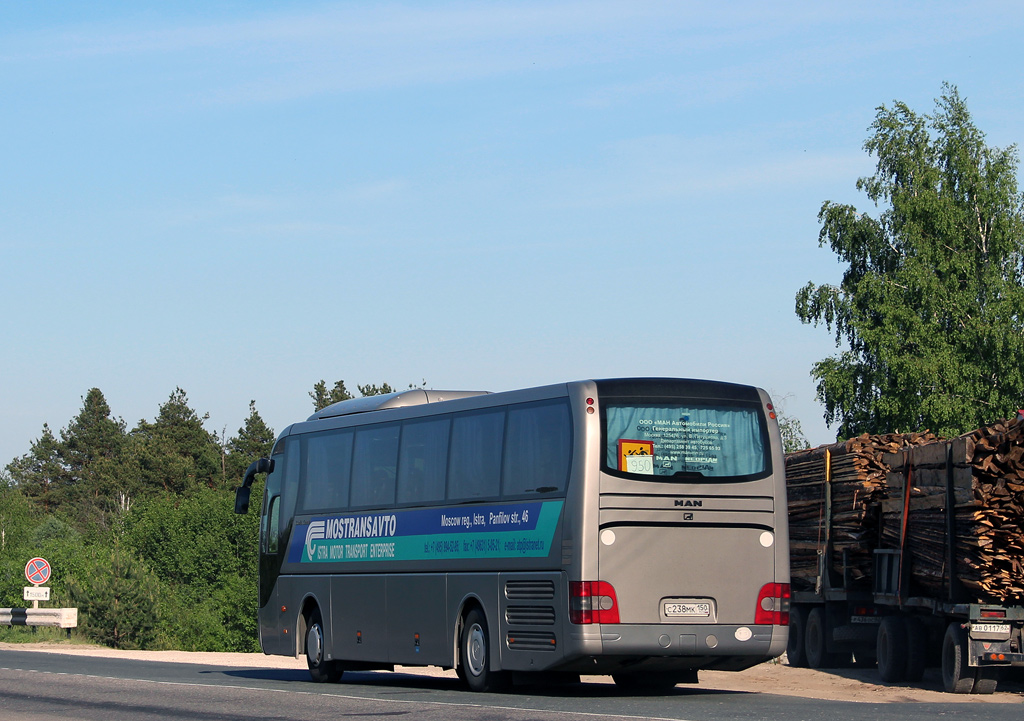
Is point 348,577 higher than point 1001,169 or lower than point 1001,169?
lower

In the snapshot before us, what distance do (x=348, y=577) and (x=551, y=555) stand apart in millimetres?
4790

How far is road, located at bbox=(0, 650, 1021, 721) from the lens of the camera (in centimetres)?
1329

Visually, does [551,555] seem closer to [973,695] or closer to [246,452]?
[973,695]

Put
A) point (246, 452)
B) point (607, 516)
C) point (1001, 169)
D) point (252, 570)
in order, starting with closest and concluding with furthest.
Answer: point (607, 516), point (1001, 169), point (252, 570), point (246, 452)

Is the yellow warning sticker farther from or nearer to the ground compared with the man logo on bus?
farther from the ground

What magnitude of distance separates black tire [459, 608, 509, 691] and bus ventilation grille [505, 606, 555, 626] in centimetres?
58

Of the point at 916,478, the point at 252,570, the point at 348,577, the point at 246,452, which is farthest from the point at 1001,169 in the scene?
the point at 246,452

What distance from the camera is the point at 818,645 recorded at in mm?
22734

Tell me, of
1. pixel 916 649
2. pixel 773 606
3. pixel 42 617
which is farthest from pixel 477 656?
pixel 42 617

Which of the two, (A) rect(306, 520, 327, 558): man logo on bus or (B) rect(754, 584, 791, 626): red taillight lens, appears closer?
(B) rect(754, 584, 791, 626): red taillight lens

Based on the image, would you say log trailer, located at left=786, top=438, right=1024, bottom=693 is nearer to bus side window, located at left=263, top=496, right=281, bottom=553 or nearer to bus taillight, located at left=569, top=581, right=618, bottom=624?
bus taillight, located at left=569, top=581, right=618, bottom=624

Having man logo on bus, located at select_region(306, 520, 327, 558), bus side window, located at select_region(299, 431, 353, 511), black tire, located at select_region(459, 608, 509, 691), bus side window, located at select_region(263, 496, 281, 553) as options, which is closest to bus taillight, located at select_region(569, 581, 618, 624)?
black tire, located at select_region(459, 608, 509, 691)

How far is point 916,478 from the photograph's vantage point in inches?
739

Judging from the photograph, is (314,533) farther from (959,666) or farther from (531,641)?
(959,666)
